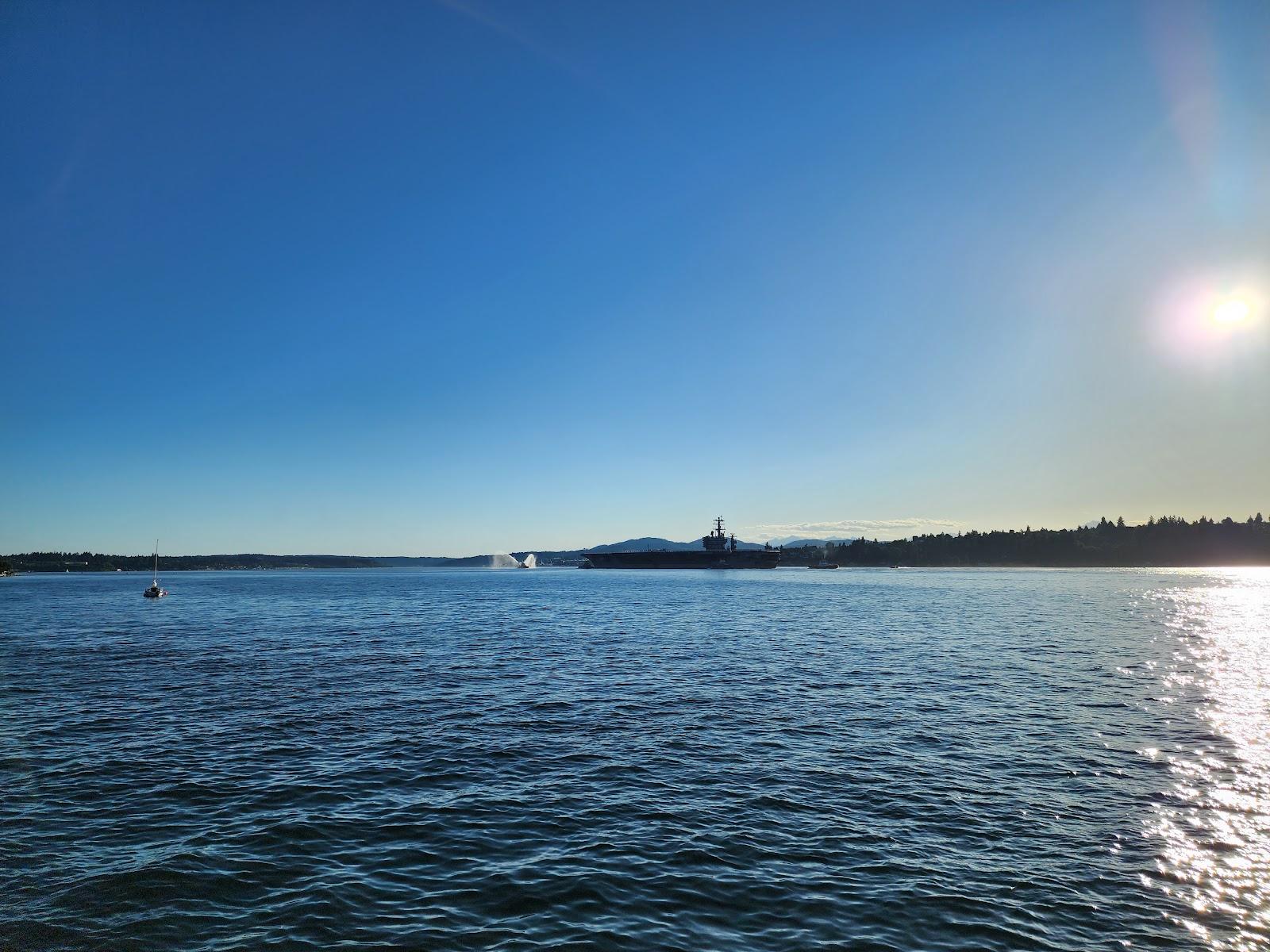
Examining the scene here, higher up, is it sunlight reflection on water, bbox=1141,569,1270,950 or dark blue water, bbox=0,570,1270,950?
dark blue water, bbox=0,570,1270,950

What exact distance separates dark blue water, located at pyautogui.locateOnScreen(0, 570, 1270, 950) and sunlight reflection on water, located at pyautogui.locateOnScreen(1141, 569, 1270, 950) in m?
0.11

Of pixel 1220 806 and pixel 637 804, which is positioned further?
pixel 637 804

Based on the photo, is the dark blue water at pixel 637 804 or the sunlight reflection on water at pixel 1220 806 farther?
the sunlight reflection on water at pixel 1220 806

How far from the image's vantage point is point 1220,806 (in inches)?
742

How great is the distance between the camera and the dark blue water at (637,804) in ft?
43.0

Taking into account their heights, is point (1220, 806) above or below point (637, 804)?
below

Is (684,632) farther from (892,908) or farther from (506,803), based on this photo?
(892,908)

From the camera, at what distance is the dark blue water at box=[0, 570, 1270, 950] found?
13094 millimetres

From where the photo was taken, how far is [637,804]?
19062 millimetres

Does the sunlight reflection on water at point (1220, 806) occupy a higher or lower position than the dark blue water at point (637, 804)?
lower

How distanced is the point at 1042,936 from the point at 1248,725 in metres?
24.0

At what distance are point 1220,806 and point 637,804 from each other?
15.8 meters

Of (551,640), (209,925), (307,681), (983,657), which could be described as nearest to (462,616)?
(551,640)

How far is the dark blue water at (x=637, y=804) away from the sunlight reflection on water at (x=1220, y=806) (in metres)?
0.11
